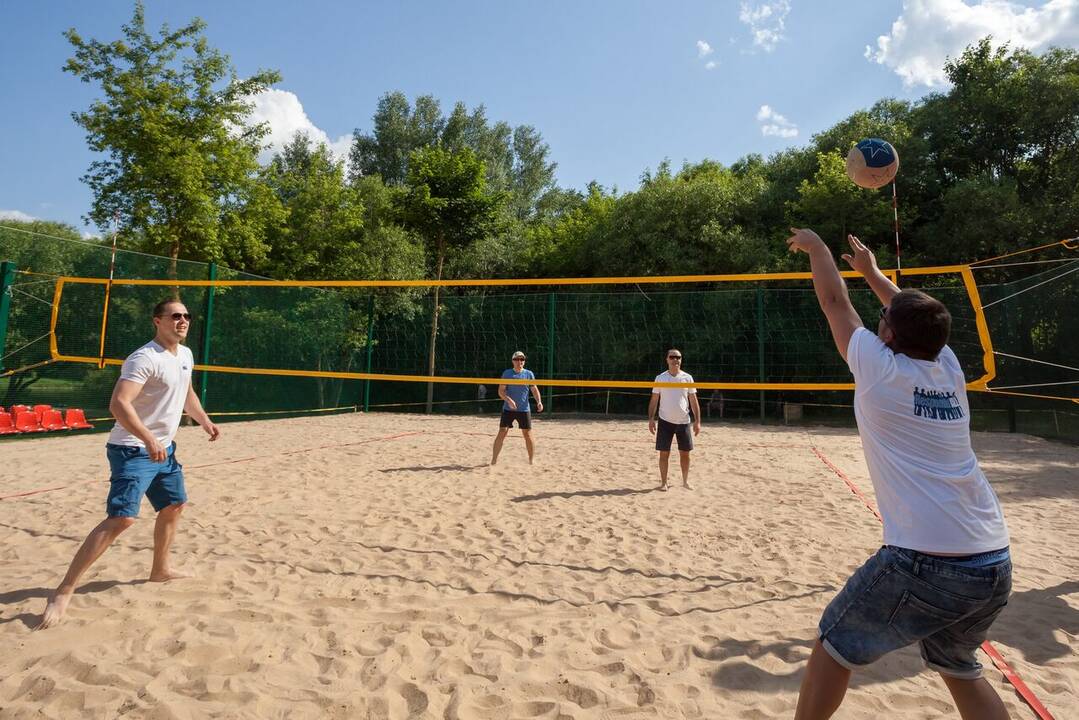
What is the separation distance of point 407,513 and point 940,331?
391 centimetres

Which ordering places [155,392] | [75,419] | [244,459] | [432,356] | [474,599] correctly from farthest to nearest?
1. [432,356]
2. [75,419]
3. [244,459]
4. [474,599]
5. [155,392]

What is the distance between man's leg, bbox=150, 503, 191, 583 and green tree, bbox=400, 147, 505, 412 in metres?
11.5

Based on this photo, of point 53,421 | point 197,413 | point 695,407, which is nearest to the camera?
point 197,413

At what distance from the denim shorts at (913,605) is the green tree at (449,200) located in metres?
13.5

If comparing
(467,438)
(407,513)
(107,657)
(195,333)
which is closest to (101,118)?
(195,333)

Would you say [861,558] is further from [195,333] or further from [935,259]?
[935,259]

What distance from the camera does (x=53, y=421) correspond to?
8398 millimetres

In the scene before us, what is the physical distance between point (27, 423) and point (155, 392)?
7277 millimetres

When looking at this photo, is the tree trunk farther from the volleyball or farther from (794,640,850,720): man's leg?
(794,640,850,720): man's leg

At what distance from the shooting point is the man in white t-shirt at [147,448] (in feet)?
8.87

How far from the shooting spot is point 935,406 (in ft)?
4.94

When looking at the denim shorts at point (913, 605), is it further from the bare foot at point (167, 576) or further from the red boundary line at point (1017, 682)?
the bare foot at point (167, 576)

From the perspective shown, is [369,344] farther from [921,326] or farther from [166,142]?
[921,326]

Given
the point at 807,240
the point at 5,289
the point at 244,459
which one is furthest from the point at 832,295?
the point at 5,289
